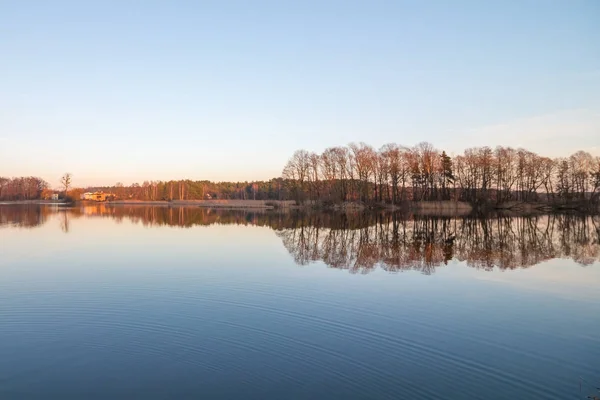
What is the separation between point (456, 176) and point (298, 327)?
248 ft

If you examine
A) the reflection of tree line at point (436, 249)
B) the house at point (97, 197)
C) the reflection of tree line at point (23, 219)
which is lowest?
the reflection of tree line at point (436, 249)

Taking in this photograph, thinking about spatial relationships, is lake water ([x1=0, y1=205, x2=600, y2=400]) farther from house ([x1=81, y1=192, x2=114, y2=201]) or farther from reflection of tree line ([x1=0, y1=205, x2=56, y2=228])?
house ([x1=81, y1=192, x2=114, y2=201])

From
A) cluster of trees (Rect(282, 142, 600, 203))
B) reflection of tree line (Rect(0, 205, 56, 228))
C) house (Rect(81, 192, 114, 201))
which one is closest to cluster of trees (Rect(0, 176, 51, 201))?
house (Rect(81, 192, 114, 201))

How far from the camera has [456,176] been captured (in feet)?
260

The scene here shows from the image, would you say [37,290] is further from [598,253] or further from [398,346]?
[598,253]

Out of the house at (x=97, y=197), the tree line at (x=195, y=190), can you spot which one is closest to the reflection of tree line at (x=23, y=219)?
the tree line at (x=195, y=190)

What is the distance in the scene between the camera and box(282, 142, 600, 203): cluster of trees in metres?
77.5

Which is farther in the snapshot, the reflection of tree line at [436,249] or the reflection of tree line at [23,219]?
the reflection of tree line at [23,219]

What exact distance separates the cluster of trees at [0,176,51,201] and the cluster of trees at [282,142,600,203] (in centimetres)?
11067

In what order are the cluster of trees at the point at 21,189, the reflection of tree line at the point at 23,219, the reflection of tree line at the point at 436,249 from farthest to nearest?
the cluster of trees at the point at 21,189 → the reflection of tree line at the point at 23,219 → the reflection of tree line at the point at 436,249

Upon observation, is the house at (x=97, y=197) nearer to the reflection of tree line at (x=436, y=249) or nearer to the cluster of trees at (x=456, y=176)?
the cluster of trees at (x=456, y=176)

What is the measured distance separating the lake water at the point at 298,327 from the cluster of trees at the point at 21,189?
14868 cm

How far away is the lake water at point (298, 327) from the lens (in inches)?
272

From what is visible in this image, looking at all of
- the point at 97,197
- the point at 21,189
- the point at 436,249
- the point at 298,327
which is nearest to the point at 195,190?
the point at 97,197
